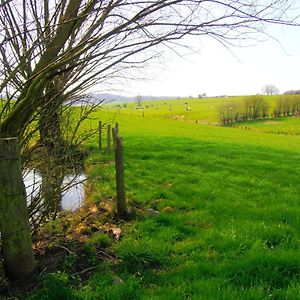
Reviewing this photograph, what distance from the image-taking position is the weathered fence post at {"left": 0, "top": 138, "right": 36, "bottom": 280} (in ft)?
11.8

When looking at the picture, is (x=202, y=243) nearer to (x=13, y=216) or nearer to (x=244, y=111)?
(x=13, y=216)

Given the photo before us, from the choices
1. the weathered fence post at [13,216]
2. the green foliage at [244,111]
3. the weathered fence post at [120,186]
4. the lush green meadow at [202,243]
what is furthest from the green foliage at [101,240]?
the green foliage at [244,111]

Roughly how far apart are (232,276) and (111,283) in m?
1.36

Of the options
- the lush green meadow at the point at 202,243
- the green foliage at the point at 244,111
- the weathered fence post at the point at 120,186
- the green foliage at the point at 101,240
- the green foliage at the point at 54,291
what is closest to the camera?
the green foliage at the point at 54,291

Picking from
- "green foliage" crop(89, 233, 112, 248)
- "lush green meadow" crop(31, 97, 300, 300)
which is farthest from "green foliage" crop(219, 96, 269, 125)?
"green foliage" crop(89, 233, 112, 248)

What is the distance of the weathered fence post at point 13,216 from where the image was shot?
3598 mm

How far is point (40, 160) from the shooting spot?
187 inches

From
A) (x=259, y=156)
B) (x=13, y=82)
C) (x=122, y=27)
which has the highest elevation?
(x=122, y=27)

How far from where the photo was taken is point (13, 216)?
368 cm

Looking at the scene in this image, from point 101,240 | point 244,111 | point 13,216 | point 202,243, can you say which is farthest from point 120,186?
point 244,111

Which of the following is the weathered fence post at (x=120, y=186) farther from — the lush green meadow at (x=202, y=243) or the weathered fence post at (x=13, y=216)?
the weathered fence post at (x=13, y=216)

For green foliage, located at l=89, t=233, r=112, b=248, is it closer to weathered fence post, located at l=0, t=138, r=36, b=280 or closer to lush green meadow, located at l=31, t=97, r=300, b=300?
lush green meadow, located at l=31, t=97, r=300, b=300

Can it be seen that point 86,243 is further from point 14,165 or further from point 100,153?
point 100,153

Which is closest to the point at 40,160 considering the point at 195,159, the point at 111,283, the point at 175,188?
the point at 111,283
